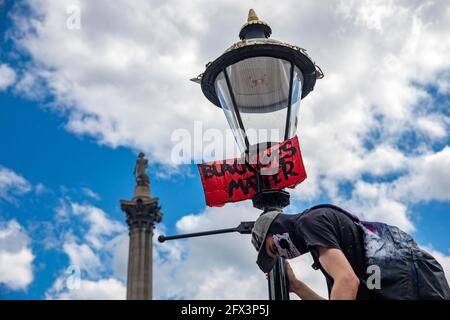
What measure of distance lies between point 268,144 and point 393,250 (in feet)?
8.71

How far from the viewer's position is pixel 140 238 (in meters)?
32.1

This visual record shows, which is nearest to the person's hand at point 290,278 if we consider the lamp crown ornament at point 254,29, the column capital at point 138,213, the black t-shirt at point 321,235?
the black t-shirt at point 321,235

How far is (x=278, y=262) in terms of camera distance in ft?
18.1

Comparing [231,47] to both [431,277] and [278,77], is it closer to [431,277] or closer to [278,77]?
[278,77]

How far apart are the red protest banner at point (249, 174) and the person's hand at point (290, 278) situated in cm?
136

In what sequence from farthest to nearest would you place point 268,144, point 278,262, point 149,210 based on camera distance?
point 149,210
point 268,144
point 278,262

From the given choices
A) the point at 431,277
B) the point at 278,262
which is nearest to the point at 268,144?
the point at 278,262

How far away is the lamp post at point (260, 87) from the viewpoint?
688cm

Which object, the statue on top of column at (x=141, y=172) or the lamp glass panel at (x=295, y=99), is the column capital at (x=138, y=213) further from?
the lamp glass panel at (x=295, y=99)

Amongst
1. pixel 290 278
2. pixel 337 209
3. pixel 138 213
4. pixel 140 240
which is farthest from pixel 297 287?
pixel 138 213

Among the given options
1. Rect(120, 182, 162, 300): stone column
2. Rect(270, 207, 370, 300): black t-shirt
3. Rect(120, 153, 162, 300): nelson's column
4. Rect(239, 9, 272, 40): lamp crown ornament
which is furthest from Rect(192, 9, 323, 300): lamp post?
Rect(120, 153, 162, 300): nelson's column

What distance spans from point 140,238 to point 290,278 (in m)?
27.3

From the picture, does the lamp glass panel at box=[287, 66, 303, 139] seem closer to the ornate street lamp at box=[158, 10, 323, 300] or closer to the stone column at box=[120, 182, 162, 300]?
the ornate street lamp at box=[158, 10, 323, 300]

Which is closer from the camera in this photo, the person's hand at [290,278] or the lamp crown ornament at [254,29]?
the person's hand at [290,278]
